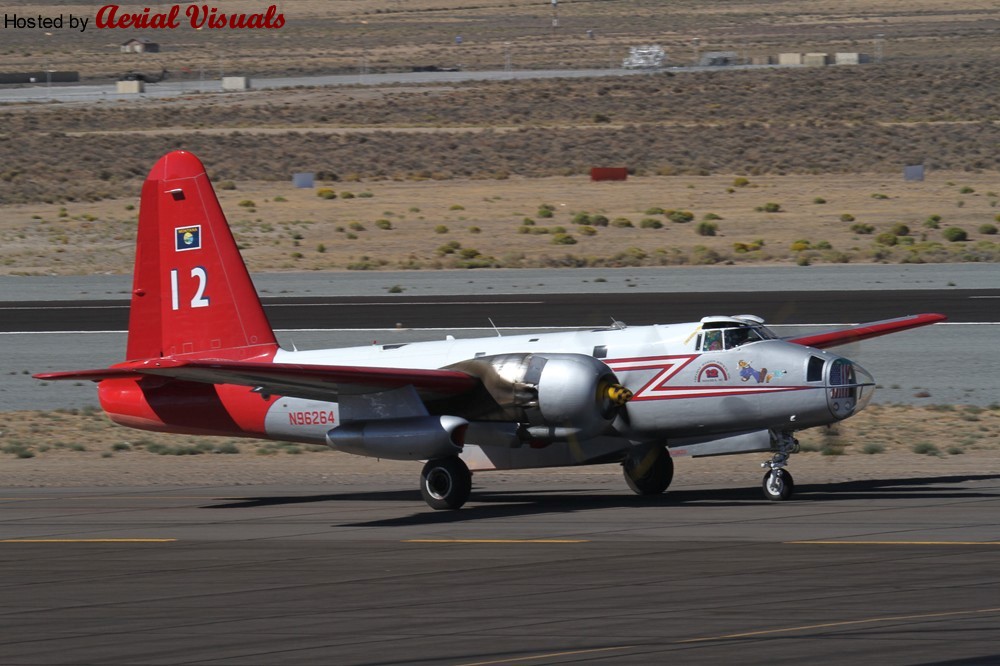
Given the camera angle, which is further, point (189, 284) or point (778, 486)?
point (189, 284)

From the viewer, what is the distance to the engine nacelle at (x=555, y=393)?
22828mm

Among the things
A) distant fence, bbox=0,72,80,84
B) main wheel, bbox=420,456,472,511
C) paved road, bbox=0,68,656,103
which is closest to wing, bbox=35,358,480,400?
main wheel, bbox=420,456,472,511

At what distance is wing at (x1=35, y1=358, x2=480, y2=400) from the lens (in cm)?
2230

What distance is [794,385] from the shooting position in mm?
22547

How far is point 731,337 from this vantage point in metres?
23.6

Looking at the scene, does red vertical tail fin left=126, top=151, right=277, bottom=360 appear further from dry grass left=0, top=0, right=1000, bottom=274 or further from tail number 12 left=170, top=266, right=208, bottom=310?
dry grass left=0, top=0, right=1000, bottom=274

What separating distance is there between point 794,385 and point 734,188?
63326 mm

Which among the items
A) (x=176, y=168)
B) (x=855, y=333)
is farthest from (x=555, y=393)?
(x=176, y=168)

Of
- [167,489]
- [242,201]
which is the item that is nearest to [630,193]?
[242,201]

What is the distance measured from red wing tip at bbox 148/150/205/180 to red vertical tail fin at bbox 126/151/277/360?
0.03 metres

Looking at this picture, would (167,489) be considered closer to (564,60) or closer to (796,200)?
(796,200)

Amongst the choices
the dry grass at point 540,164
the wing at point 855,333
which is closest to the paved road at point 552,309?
the dry grass at point 540,164

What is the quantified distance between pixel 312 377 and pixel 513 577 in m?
6.44

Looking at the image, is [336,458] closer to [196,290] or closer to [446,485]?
[196,290]
